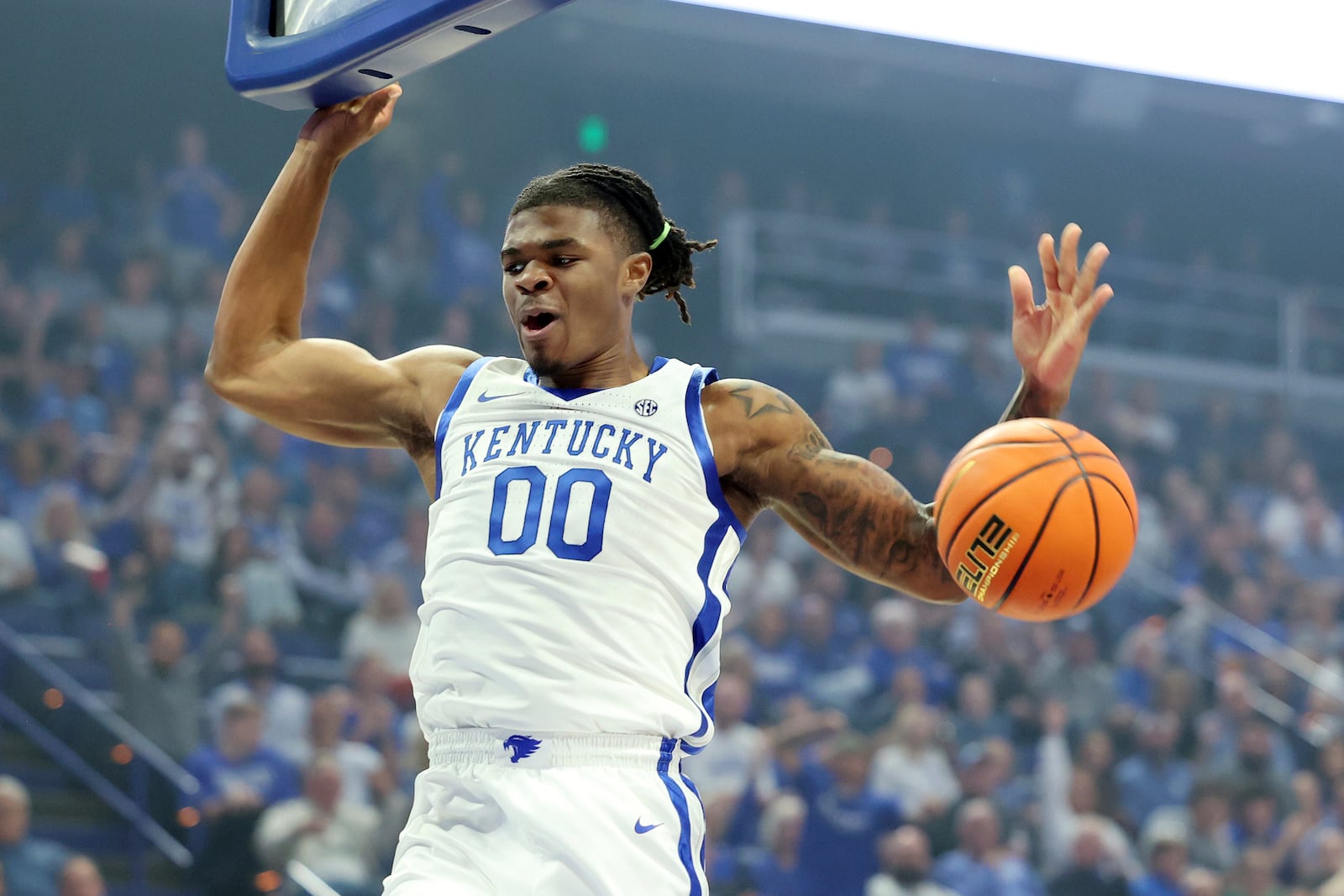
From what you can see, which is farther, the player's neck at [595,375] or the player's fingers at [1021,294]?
the player's neck at [595,375]

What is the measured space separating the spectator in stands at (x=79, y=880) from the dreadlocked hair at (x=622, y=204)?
4.29 m

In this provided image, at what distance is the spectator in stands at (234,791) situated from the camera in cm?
639

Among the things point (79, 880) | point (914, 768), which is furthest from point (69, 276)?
point (914, 768)

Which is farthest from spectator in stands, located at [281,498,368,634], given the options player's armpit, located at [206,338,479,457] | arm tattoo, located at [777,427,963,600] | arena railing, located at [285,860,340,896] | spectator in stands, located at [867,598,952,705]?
arm tattoo, located at [777,427,963,600]

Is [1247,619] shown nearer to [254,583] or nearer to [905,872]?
[905,872]

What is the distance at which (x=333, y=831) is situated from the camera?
260 inches

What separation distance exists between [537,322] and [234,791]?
4432 millimetres

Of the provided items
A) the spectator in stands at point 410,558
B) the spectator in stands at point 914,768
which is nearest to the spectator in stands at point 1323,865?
the spectator in stands at point 914,768

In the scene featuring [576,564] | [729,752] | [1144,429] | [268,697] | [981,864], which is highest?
[576,564]

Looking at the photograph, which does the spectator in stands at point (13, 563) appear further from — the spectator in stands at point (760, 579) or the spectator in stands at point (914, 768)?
the spectator in stands at point (914, 768)

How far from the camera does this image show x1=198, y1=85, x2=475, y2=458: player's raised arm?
2.99 m

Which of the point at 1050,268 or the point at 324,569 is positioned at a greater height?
the point at 1050,268

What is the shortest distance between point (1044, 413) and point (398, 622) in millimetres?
5461

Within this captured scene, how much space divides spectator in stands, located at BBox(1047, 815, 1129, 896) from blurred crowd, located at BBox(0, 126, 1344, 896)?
0.01 meters
